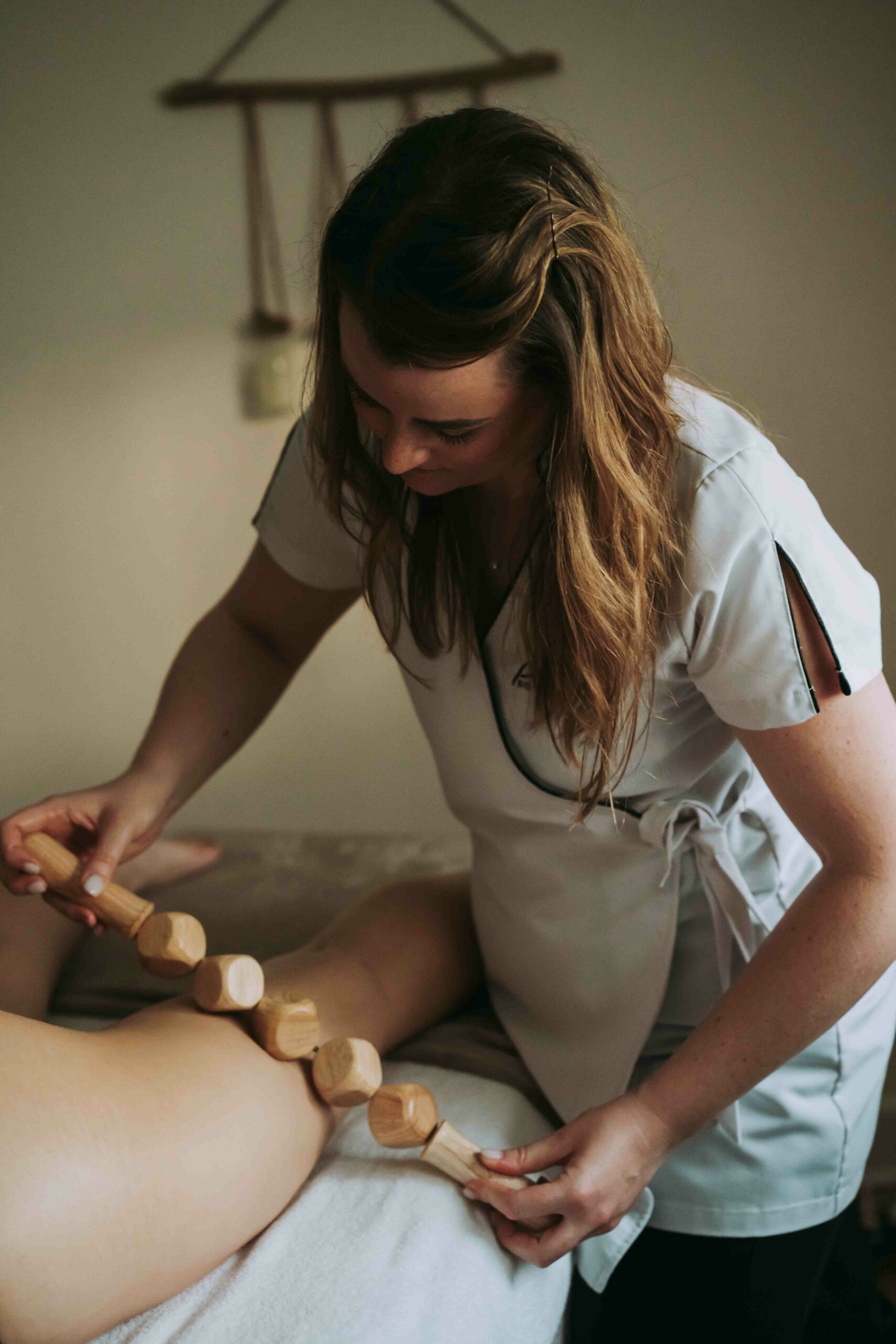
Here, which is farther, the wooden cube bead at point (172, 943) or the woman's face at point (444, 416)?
the wooden cube bead at point (172, 943)

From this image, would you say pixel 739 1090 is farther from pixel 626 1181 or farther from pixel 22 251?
pixel 22 251

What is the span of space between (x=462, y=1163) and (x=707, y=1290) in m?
0.33

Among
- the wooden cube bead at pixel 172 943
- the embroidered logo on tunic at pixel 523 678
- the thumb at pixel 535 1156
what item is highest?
the embroidered logo on tunic at pixel 523 678

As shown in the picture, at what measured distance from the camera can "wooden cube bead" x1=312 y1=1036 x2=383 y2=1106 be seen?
86cm

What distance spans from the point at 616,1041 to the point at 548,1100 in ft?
0.33

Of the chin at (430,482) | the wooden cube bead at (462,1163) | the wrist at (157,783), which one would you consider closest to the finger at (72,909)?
the wrist at (157,783)

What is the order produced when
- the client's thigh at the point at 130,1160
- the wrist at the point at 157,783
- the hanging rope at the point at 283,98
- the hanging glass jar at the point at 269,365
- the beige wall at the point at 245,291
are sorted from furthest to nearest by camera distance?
1. the hanging glass jar at the point at 269,365
2. the hanging rope at the point at 283,98
3. the beige wall at the point at 245,291
4. the wrist at the point at 157,783
5. the client's thigh at the point at 130,1160

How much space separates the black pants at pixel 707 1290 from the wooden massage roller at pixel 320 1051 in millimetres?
241

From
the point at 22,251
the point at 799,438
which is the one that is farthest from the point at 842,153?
the point at 22,251

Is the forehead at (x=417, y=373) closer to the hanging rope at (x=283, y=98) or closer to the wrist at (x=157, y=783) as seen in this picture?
the wrist at (x=157, y=783)

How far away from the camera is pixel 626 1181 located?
32.5 inches

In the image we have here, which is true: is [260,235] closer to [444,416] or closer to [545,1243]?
[444,416]

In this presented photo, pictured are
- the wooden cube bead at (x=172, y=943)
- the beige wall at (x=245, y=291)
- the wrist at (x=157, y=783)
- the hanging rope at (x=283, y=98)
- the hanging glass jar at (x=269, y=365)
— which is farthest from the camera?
the hanging glass jar at (x=269, y=365)

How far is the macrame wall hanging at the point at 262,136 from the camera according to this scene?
1.80 meters
